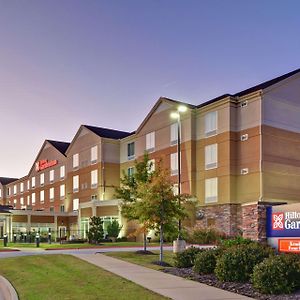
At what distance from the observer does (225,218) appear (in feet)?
148


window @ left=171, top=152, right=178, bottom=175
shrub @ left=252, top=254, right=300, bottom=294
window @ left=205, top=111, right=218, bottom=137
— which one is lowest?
shrub @ left=252, top=254, right=300, bottom=294

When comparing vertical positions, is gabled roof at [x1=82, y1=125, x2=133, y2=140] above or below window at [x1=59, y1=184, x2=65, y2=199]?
above

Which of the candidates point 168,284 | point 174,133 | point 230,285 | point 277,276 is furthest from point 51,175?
point 277,276

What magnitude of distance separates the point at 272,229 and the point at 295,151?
106ft

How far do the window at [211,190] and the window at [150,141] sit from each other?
10.3 metres

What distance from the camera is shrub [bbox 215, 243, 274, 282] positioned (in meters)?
13.4

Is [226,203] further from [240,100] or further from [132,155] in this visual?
[132,155]

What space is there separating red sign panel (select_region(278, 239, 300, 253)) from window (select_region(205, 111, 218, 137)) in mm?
32762

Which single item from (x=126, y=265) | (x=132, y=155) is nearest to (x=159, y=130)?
(x=132, y=155)

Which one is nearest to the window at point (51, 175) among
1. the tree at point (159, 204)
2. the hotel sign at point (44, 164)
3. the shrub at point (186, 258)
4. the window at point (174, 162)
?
the hotel sign at point (44, 164)

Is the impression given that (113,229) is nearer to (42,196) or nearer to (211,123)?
(211,123)

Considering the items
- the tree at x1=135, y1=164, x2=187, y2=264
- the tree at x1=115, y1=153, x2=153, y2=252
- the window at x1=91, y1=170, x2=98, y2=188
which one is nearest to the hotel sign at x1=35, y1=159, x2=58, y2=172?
the window at x1=91, y1=170, x2=98, y2=188

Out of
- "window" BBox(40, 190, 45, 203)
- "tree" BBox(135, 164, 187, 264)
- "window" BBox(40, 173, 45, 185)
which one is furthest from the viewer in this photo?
"window" BBox(40, 173, 45, 185)

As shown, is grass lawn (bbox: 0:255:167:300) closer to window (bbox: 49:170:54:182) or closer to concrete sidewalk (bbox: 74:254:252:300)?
concrete sidewalk (bbox: 74:254:252:300)
